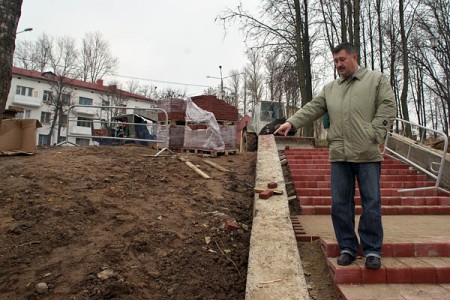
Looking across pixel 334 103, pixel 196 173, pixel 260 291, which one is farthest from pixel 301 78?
pixel 260 291

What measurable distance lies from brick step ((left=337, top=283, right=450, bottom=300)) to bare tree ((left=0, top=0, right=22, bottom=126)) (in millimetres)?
3101

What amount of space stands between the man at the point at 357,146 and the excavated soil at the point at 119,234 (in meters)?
0.46

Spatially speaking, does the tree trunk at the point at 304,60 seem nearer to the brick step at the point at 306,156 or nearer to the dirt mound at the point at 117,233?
the brick step at the point at 306,156

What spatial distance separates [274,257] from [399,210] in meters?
3.15

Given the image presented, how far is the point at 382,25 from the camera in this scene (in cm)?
2306

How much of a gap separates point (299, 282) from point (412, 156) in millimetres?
6443

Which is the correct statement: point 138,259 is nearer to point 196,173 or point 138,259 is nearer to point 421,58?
point 196,173

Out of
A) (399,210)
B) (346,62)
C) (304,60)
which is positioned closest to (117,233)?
(346,62)

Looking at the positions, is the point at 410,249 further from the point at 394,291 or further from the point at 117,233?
A: the point at 117,233

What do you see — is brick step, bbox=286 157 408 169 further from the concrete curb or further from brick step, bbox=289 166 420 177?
the concrete curb

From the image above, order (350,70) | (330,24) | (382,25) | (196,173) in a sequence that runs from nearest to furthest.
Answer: (350,70)
(196,173)
(330,24)
(382,25)

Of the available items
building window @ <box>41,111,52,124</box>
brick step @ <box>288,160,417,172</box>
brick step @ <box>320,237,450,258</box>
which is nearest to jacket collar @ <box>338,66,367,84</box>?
brick step @ <box>320,237,450,258</box>

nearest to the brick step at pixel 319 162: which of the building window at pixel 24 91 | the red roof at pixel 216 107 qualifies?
the red roof at pixel 216 107

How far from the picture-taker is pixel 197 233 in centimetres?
388
